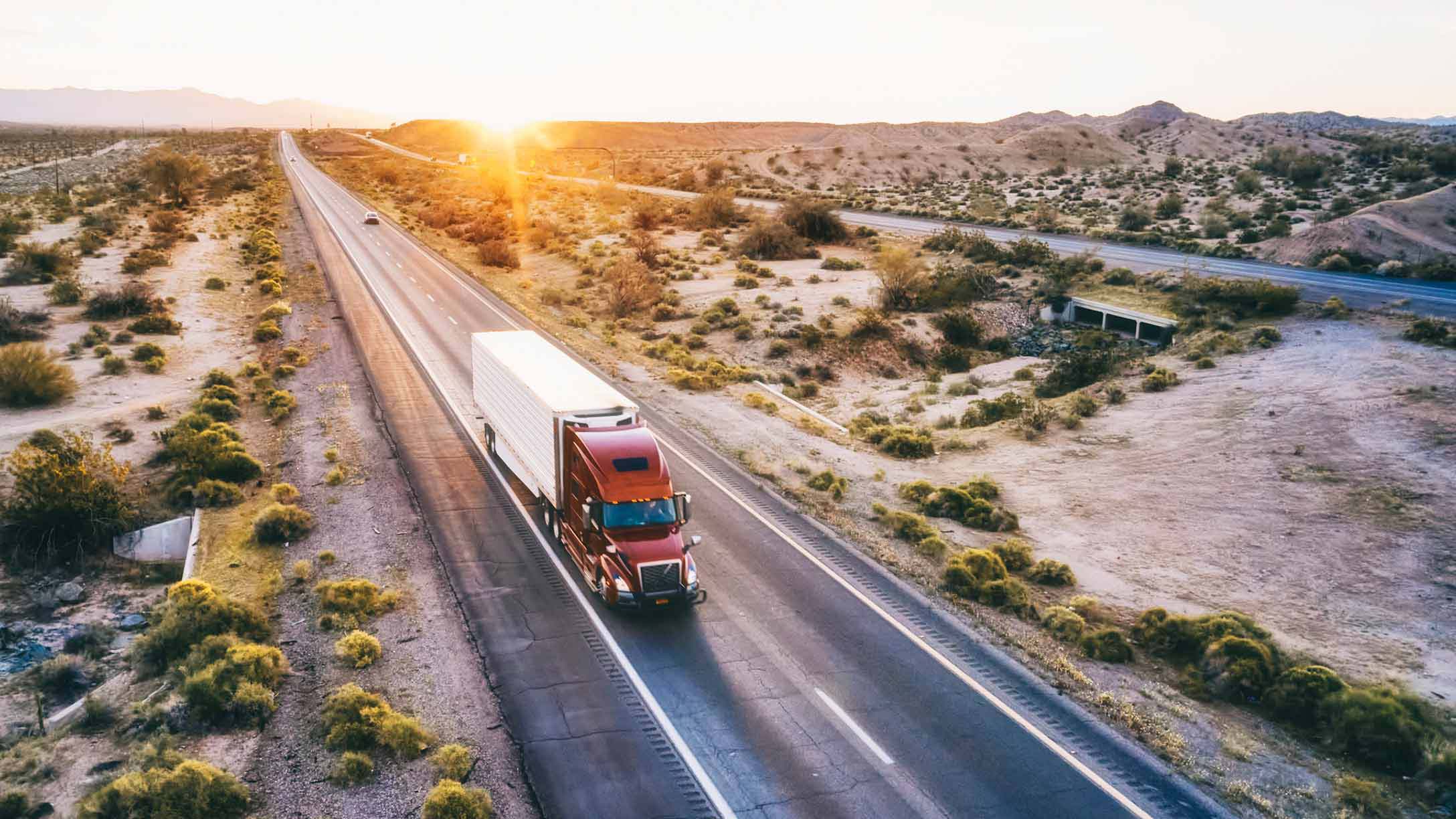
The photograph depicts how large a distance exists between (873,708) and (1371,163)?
112774 mm

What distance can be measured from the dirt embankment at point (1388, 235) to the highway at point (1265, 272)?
134 inches

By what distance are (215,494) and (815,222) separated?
5403cm

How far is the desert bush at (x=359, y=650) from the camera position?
50.0 feet

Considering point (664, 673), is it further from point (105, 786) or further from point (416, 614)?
point (105, 786)

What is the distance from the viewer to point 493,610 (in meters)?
17.2

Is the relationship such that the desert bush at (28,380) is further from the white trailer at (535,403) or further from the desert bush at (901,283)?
the desert bush at (901,283)

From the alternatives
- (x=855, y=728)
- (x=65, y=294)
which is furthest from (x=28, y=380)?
(x=855, y=728)

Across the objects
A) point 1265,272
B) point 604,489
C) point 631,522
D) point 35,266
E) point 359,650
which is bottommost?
point 359,650

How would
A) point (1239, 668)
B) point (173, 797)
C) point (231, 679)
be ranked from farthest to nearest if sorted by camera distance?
point (1239, 668)
point (231, 679)
point (173, 797)

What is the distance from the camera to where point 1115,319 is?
144ft

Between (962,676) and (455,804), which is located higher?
(455,804)

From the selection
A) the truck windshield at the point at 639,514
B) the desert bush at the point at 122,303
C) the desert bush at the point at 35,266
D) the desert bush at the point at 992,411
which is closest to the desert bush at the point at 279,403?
the desert bush at the point at 122,303

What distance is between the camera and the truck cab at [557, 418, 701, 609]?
16.6 metres

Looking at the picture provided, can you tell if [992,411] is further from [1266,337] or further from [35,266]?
[35,266]
